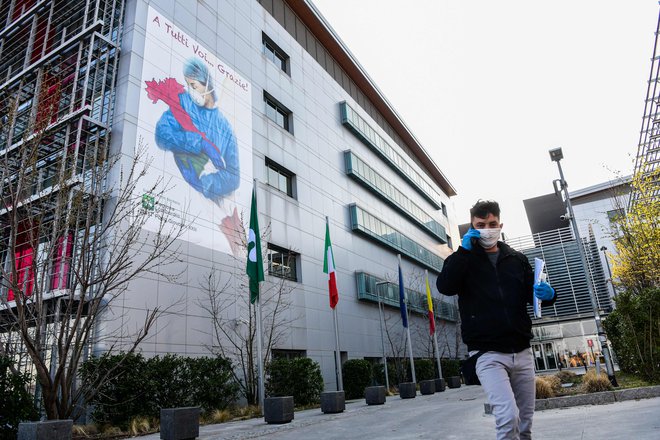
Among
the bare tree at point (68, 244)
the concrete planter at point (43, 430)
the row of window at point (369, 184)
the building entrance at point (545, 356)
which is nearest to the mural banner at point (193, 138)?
the bare tree at point (68, 244)

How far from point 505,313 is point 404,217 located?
128 feet

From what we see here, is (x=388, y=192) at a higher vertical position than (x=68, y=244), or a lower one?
higher

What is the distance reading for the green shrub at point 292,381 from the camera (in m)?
17.5

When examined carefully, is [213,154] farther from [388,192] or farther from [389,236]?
[388,192]

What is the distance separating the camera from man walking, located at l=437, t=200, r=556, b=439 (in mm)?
3084

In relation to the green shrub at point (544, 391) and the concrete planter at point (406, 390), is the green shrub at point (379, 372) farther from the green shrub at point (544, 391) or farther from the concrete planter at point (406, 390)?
the green shrub at point (544, 391)

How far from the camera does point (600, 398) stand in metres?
9.34

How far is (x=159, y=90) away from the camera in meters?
17.3

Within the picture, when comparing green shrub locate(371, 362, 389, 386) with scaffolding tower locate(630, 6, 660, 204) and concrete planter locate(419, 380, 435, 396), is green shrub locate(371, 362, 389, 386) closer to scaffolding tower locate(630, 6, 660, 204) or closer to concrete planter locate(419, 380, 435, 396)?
concrete planter locate(419, 380, 435, 396)

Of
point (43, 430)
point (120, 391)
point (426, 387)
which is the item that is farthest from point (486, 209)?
point (426, 387)

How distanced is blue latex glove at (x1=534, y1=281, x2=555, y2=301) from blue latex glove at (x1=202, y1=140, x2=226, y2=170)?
55.2ft

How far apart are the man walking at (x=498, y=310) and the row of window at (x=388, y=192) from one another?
1117 inches

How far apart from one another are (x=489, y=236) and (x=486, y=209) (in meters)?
0.22

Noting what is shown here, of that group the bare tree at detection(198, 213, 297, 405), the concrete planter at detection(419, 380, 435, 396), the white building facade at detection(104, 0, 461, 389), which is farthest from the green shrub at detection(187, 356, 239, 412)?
the concrete planter at detection(419, 380, 435, 396)
